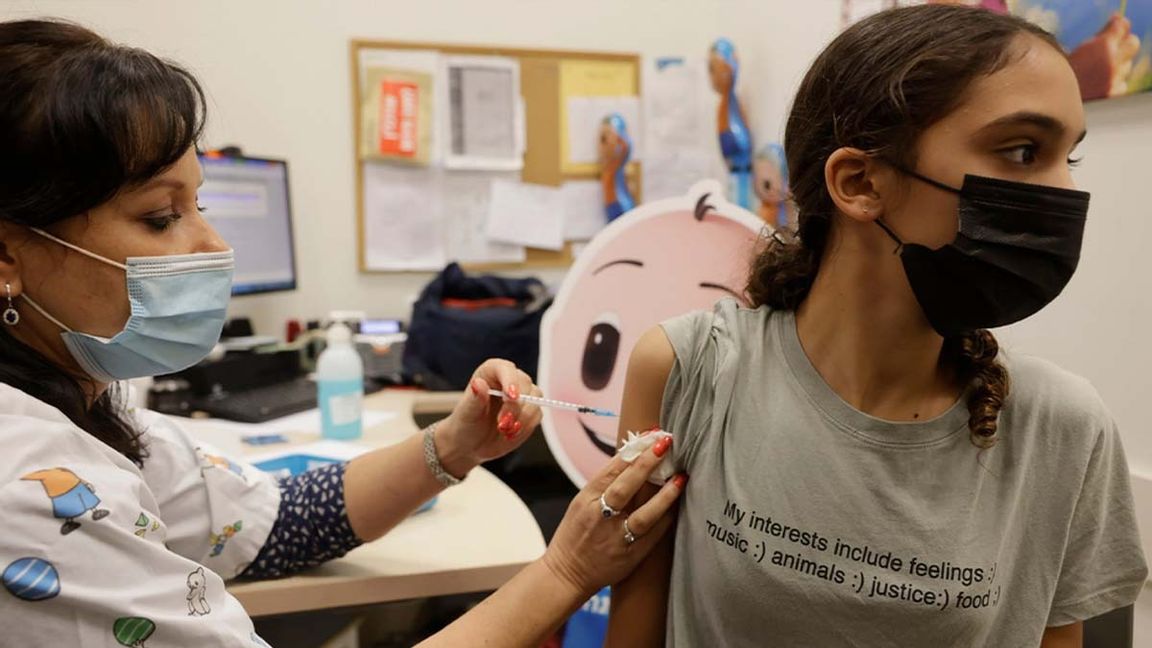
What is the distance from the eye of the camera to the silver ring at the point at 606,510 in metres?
1.00

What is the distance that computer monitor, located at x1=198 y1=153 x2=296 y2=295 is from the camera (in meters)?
2.24

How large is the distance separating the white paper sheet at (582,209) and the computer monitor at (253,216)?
942 millimetres

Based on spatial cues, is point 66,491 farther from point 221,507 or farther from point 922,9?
point 922,9

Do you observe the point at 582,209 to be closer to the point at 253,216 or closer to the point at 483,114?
the point at 483,114

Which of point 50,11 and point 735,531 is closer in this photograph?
point 735,531

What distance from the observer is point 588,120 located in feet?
9.53

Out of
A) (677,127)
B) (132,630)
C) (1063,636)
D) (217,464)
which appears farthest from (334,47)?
(1063,636)

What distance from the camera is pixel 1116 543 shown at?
3.17 ft

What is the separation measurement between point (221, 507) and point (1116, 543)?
1.13 meters

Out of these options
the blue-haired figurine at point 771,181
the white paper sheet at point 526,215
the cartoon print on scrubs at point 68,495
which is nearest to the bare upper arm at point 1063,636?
the cartoon print on scrubs at point 68,495

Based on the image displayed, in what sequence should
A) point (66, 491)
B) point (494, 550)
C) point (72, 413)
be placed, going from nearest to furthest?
point (66, 491), point (72, 413), point (494, 550)

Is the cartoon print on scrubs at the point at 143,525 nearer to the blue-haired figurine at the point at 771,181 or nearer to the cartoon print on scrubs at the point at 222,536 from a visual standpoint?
the cartoon print on scrubs at the point at 222,536

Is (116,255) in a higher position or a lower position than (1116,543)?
higher

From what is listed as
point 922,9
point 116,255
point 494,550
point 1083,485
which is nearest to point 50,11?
point 116,255
